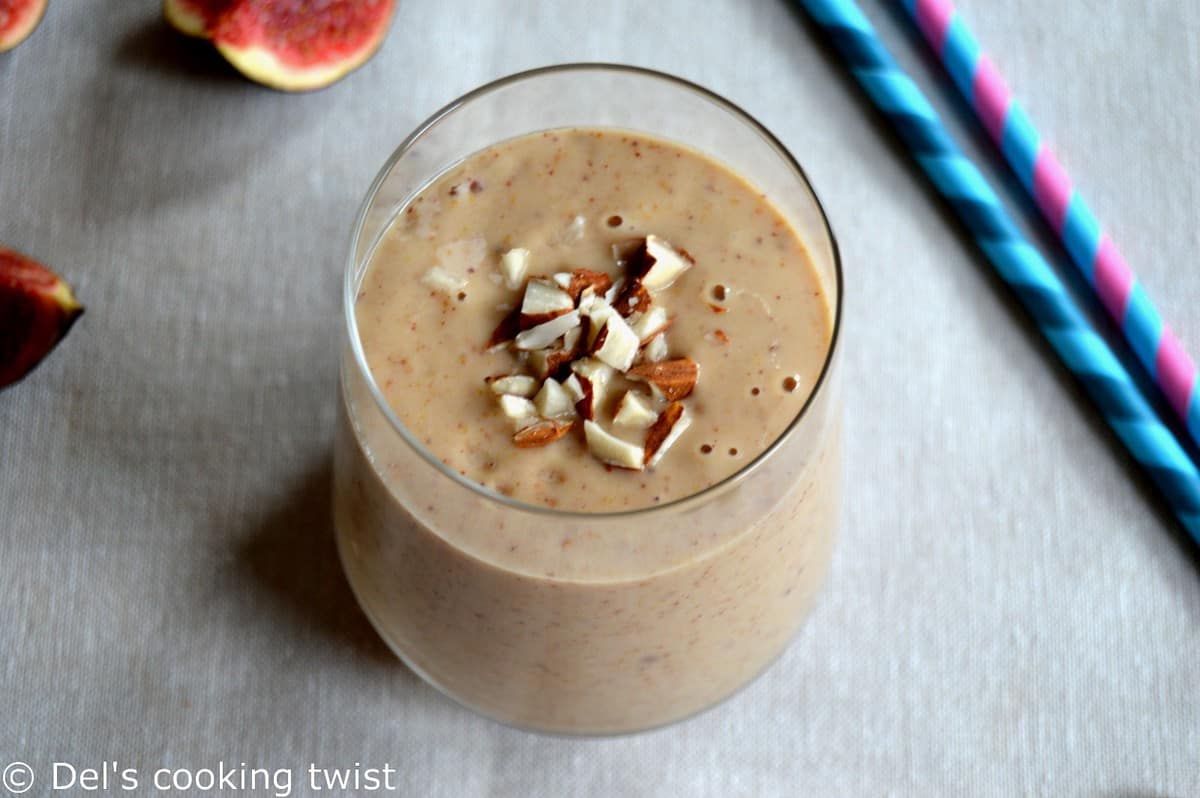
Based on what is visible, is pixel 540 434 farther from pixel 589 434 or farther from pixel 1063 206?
pixel 1063 206

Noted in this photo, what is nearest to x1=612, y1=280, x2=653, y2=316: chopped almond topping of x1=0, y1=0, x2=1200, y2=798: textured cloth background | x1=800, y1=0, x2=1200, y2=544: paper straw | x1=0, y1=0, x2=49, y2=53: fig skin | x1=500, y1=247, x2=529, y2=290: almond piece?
x1=500, y1=247, x2=529, y2=290: almond piece

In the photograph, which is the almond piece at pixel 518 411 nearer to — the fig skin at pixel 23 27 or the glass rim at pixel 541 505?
the glass rim at pixel 541 505

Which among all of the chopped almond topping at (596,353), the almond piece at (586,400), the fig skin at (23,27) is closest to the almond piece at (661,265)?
the chopped almond topping at (596,353)

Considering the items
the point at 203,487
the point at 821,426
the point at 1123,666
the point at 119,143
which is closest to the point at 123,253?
the point at 119,143

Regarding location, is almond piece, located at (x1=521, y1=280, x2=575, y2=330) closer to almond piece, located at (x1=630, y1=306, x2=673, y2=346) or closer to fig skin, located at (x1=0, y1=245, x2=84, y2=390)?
almond piece, located at (x1=630, y1=306, x2=673, y2=346)

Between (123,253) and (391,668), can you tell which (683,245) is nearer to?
(391,668)

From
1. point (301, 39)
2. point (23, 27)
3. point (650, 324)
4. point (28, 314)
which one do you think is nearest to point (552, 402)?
point (650, 324)
